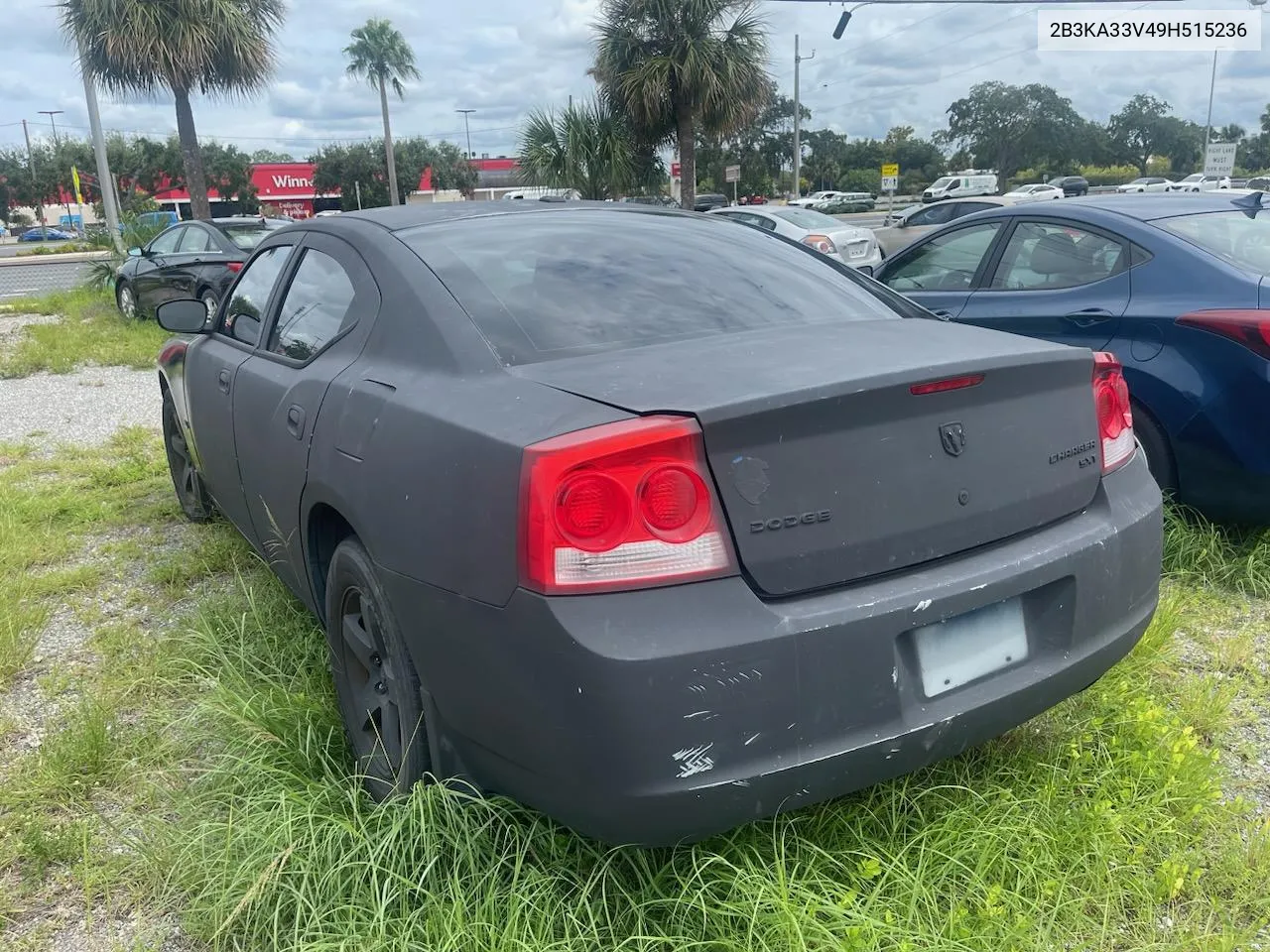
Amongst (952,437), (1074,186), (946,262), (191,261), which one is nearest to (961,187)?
(1074,186)

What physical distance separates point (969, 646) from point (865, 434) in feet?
1.63

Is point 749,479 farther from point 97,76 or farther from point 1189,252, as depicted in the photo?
point 97,76

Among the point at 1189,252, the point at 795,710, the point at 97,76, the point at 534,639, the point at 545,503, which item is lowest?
the point at 795,710

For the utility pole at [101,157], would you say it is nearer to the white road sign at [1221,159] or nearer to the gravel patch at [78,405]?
the gravel patch at [78,405]

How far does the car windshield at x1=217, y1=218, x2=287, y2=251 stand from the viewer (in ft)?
37.9

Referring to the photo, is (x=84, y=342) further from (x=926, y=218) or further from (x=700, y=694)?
(x=926, y=218)

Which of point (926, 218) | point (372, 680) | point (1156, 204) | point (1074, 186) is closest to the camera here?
point (372, 680)

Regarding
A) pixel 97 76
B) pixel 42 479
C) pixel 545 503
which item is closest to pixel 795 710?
pixel 545 503

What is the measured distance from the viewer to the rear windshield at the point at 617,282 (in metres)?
2.46

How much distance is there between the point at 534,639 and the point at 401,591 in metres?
0.48

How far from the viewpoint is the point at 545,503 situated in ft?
5.86

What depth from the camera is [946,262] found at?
17.4ft

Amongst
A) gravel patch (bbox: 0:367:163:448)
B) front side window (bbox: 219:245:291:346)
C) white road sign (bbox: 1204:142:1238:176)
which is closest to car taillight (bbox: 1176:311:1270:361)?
front side window (bbox: 219:245:291:346)

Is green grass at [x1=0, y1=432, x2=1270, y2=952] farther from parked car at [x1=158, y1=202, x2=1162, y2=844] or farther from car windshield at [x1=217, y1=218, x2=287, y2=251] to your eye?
car windshield at [x1=217, y1=218, x2=287, y2=251]
